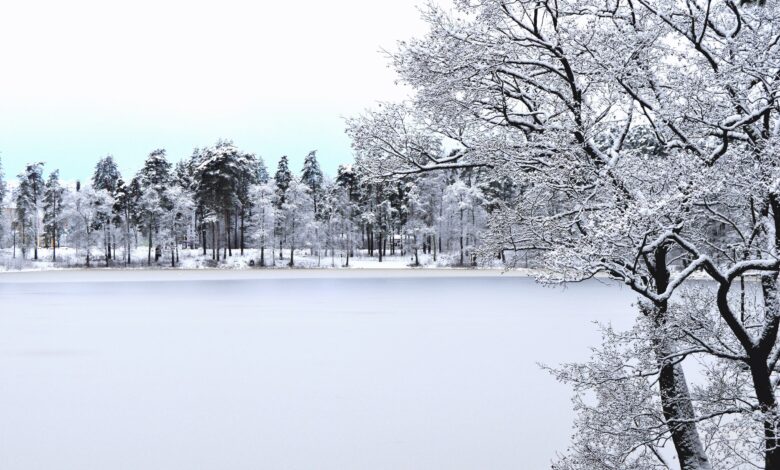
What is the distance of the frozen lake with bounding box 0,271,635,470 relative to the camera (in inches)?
430

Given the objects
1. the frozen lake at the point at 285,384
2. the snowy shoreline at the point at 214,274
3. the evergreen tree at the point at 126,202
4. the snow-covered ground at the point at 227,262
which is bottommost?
the frozen lake at the point at 285,384

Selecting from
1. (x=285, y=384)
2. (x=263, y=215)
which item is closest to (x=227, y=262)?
(x=263, y=215)

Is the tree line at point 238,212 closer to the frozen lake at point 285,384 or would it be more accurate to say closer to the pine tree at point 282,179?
the pine tree at point 282,179

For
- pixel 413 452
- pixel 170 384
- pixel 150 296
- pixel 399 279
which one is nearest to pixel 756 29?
pixel 413 452

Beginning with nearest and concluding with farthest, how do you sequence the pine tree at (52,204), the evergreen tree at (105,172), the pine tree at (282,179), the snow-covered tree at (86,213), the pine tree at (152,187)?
the snow-covered tree at (86,213)
the pine tree at (152,187)
the pine tree at (52,204)
the pine tree at (282,179)
the evergreen tree at (105,172)

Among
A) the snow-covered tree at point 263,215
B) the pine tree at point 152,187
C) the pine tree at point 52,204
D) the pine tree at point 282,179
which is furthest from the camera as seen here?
the pine tree at point 282,179

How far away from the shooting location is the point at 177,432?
473 inches

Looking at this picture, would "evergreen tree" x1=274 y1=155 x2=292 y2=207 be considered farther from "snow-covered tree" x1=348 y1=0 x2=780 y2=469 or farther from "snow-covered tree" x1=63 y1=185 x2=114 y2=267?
"snow-covered tree" x1=348 y1=0 x2=780 y2=469

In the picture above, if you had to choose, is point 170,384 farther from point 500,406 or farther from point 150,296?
point 150,296

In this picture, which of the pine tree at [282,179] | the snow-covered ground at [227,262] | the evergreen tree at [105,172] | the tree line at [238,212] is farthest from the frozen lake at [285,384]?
the evergreen tree at [105,172]

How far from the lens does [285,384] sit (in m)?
16.2

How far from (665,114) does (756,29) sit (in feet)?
4.43

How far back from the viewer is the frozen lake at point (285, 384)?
1093 cm

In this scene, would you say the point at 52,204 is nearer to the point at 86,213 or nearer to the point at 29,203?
the point at 29,203
